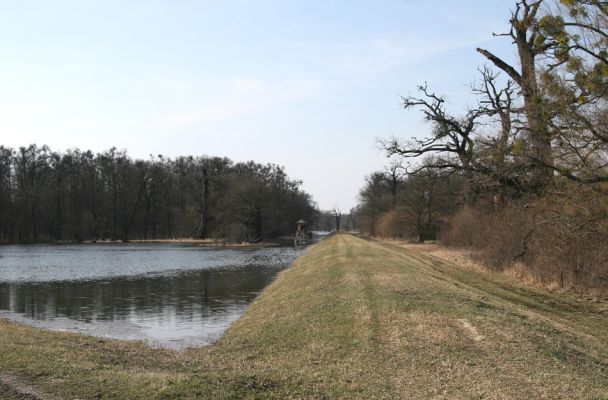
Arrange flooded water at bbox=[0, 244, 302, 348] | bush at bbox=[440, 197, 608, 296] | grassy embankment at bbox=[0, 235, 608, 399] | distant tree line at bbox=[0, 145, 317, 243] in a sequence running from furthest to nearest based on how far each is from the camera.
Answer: distant tree line at bbox=[0, 145, 317, 243] → flooded water at bbox=[0, 244, 302, 348] → bush at bbox=[440, 197, 608, 296] → grassy embankment at bbox=[0, 235, 608, 399]

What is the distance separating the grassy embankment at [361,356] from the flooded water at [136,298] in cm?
268

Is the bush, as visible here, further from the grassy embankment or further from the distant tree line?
the distant tree line

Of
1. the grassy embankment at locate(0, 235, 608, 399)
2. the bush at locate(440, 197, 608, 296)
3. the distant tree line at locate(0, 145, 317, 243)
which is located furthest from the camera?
the distant tree line at locate(0, 145, 317, 243)

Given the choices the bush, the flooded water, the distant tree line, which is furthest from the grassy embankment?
the distant tree line

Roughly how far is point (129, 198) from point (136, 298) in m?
83.0

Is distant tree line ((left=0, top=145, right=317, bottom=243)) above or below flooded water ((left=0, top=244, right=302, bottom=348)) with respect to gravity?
above

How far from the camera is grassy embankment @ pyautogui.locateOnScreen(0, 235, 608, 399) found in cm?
726

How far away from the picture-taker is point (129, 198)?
10281cm

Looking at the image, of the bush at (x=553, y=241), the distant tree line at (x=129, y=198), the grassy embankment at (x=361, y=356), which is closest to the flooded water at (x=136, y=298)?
the grassy embankment at (x=361, y=356)

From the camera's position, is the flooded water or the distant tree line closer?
the flooded water

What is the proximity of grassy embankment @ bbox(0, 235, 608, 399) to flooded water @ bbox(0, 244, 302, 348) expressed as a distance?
268 cm

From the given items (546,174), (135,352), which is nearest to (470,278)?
(546,174)

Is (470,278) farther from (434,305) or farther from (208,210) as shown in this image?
(208,210)

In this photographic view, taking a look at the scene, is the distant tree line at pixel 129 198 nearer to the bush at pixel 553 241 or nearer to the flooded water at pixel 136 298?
the flooded water at pixel 136 298
